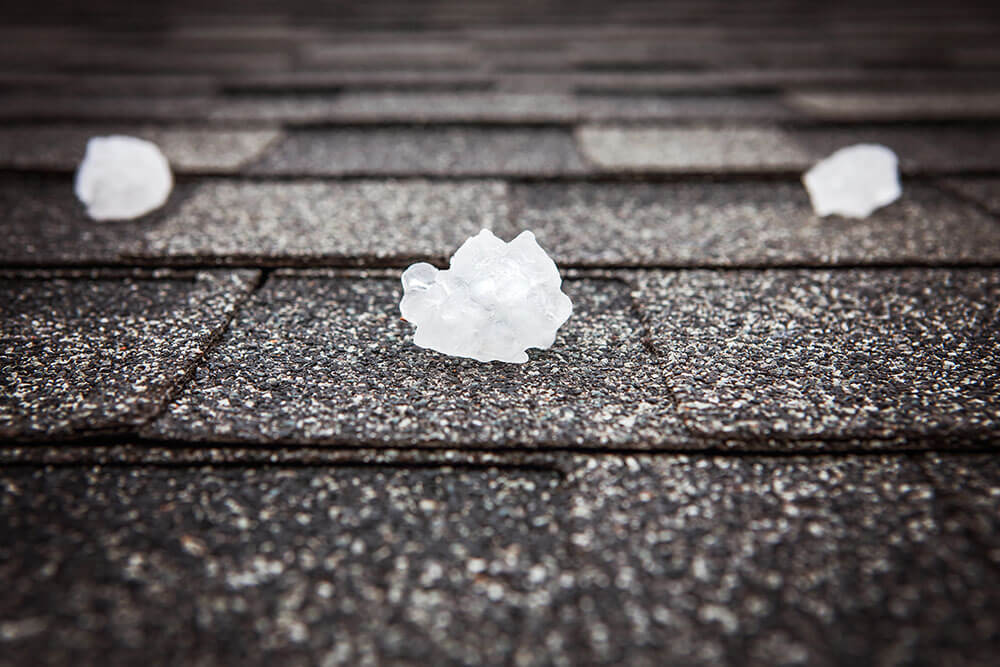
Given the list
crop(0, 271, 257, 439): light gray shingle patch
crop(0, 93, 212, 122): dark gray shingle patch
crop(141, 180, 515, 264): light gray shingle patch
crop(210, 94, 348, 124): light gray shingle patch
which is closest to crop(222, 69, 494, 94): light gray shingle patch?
crop(210, 94, 348, 124): light gray shingle patch

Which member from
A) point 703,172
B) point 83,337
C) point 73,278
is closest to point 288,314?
point 83,337

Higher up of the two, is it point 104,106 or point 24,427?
point 104,106

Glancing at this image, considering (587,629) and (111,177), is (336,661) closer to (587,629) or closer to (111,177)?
(587,629)

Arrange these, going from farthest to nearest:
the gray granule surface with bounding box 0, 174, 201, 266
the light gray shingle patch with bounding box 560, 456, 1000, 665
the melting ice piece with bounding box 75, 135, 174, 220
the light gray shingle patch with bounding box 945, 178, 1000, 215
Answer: the light gray shingle patch with bounding box 945, 178, 1000, 215 → the melting ice piece with bounding box 75, 135, 174, 220 → the gray granule surface with bounding box 0, 174, 201, 266 → the light gray shingle patch with bounding box 560, 456, 1000, 665

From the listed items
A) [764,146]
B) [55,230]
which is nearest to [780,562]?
[55,230]

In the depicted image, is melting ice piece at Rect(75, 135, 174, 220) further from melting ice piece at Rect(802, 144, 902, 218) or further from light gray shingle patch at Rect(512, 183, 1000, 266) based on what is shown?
melting ice piece at Rect(802, 144, 902, 218)

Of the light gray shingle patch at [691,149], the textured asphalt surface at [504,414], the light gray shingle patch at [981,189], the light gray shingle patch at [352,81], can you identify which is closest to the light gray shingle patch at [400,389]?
the textured asphalt surface at [504,414]

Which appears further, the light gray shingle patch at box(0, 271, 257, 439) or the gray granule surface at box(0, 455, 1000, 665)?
the light gray shingle patch at box(0, 271, 257, 439)
